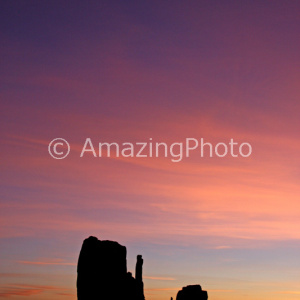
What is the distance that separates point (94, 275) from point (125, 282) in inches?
124

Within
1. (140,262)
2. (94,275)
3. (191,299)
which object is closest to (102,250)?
(94,275)

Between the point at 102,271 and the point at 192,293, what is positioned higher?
the point at 102,271

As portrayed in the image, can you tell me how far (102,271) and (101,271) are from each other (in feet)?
0.30

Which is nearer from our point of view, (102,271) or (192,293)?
(102,271)

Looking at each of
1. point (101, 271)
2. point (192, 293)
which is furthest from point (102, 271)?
point (192, 293)

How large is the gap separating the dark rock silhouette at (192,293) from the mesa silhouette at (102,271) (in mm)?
23360

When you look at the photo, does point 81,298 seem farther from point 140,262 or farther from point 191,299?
point 191,299

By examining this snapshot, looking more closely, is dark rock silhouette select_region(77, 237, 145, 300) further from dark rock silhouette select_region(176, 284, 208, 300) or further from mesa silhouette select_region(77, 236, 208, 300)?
dark rock silhouette select_region(176, 284, 208, 300)

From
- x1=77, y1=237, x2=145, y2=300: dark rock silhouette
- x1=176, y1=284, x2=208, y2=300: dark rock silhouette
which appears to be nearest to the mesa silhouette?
x1=77, y1=237, x2=145, y2=300: dark rock silhouette

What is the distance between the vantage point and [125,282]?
48062 millimetres

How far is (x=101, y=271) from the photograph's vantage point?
4703cm

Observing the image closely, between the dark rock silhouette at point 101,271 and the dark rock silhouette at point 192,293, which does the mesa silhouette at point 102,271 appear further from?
the dark rock silhouette at point 192,293

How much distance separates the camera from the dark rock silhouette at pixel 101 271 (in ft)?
154

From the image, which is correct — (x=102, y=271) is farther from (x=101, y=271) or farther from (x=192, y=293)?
(x=192, y=293)
